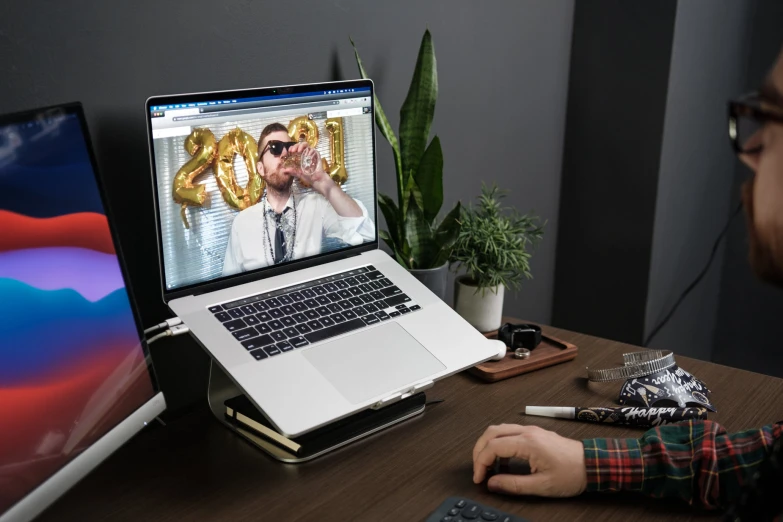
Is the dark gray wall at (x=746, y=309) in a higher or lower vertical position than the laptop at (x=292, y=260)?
lower

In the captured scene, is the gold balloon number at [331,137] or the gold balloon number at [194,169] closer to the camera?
the gold balloon number at [194,169]

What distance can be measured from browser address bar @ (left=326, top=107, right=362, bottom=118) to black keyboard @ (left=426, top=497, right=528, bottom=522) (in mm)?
585

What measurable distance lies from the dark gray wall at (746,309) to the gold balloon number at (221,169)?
1844mm

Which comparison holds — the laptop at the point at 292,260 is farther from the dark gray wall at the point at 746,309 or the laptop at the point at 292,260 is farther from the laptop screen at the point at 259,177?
the dark gray wall at the point at 746,309

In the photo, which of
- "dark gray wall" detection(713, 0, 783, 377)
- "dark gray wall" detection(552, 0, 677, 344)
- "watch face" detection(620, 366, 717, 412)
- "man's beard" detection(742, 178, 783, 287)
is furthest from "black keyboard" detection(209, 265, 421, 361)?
"dark gray wall" detection(713, 0, 783, 377)

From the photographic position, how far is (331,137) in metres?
1.18

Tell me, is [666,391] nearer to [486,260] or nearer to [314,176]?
[486,260]

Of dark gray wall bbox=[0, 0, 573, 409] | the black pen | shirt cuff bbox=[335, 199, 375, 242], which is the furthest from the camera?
shirt cuff bbox=[335, 199, 375, 242]

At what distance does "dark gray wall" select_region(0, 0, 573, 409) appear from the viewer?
3.21 feet

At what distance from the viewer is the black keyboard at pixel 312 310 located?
1029 mm

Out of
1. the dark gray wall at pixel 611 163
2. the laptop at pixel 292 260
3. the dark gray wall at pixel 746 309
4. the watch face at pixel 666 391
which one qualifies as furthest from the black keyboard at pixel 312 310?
the dark gray wall at pixel 746 309

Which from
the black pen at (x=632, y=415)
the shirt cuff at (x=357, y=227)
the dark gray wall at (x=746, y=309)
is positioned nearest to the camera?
the black pen at (x=632, y=415)

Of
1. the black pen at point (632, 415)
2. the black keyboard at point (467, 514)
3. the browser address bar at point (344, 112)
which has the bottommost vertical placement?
the black keyboard at point (467, 514)

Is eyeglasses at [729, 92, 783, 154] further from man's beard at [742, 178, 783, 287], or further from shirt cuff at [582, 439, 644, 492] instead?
shirt cuff at [582, 439, 644, 492]
